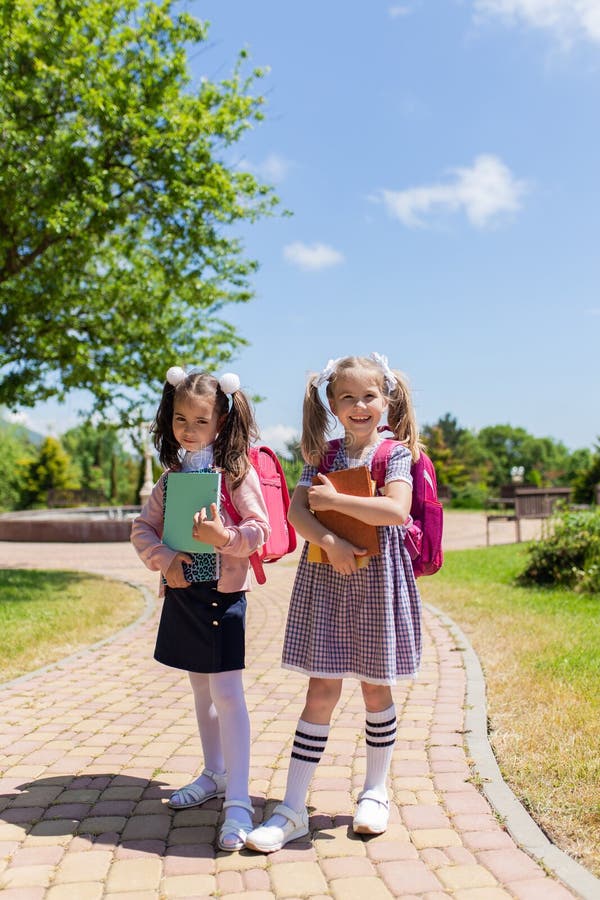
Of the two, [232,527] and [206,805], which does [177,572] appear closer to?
[232,527]

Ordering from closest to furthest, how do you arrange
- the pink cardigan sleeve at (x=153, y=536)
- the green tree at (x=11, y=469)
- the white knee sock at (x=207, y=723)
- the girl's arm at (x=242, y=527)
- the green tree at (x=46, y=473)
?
the girl's arm at (x=242, y=527) → the pink cardigan sleeve at (x=153, y=536) → the white knee sock at (x=207, y=723) → the green tree at (x=46, y=473) → the green tree at (x=11, y=469)

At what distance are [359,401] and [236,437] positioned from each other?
51cm

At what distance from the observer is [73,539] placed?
68.0ft

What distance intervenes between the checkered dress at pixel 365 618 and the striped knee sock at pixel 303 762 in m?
0.23

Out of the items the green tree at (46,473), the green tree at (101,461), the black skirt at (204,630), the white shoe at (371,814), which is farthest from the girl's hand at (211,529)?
the green tree at (101,461)

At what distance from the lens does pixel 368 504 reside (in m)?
2.86

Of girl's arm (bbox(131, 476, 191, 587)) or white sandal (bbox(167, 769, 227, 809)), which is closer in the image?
girl's arm (bbox(131, 476, 191, 587))

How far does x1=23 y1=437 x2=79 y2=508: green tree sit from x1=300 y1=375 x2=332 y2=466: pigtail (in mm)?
43697

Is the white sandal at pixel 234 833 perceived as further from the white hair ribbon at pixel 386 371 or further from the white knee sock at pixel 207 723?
the white hair ribbon at pixel 386 371

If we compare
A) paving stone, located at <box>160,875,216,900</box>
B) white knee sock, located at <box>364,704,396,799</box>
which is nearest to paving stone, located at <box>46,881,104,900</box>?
paving stone, located at <box>160,875,216,900</box>

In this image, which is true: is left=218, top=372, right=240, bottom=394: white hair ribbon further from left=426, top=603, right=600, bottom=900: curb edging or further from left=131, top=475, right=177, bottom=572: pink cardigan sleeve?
left=426, top=603, right=600, bottom=900: curb edging

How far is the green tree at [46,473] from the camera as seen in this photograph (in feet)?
148

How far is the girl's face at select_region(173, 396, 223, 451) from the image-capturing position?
3.12m

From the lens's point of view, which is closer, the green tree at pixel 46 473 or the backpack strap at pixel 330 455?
the backpack strap at pixel 330 455
